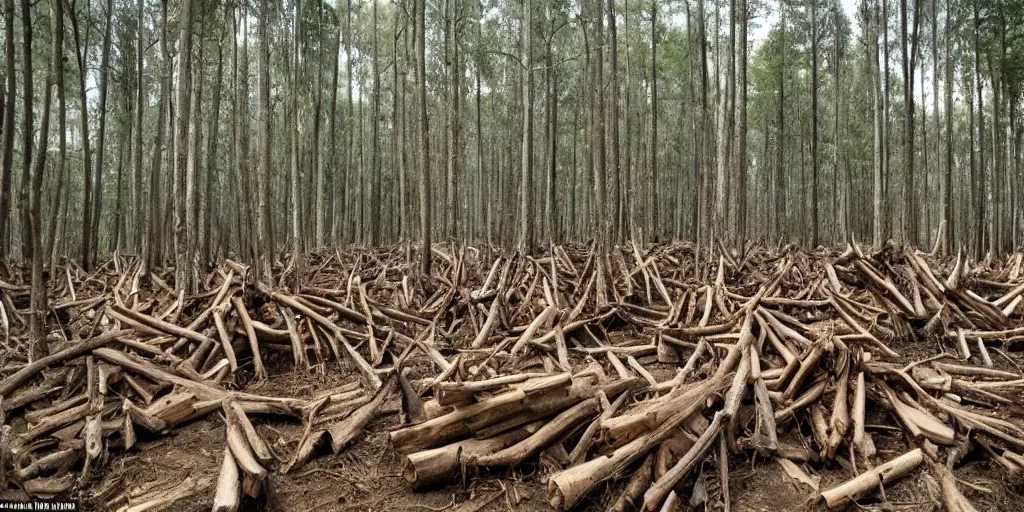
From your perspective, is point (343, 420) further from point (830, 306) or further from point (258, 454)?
point (830, 306)

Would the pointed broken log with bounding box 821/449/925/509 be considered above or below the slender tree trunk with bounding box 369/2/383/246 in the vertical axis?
below

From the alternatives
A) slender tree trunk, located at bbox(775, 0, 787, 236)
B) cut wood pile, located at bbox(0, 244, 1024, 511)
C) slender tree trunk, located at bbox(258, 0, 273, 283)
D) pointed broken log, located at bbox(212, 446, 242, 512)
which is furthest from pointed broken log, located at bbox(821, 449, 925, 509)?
slender tree trunk, located at bbox(775, 0, 787, 236)

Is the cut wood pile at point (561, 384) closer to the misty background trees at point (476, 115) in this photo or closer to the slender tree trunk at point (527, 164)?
the misty background trees at point (476, 115)

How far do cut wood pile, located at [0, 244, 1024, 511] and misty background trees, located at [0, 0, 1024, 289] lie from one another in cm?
110

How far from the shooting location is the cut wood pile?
2900mm

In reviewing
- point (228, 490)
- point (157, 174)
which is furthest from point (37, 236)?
point (157, 174)

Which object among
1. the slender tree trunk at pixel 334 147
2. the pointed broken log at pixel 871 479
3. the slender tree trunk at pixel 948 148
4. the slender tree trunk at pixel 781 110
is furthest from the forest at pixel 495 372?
the slender tree trunk at pixel 781 110

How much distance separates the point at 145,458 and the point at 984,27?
19586 millimetres

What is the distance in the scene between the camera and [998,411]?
11.3 feet

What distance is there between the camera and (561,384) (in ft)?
10.6

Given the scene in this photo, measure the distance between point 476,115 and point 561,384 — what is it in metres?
16.6

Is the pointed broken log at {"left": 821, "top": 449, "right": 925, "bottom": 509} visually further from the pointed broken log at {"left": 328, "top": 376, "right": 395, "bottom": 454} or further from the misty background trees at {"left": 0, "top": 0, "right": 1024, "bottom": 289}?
the misty background trees at {"left": 0, "top": 0, "right": 1024, "bottom": 289}

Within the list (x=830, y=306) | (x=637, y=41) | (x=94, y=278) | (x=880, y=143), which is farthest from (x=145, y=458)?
(x=637, y=41)

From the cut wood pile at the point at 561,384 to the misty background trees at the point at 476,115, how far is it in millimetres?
1097
